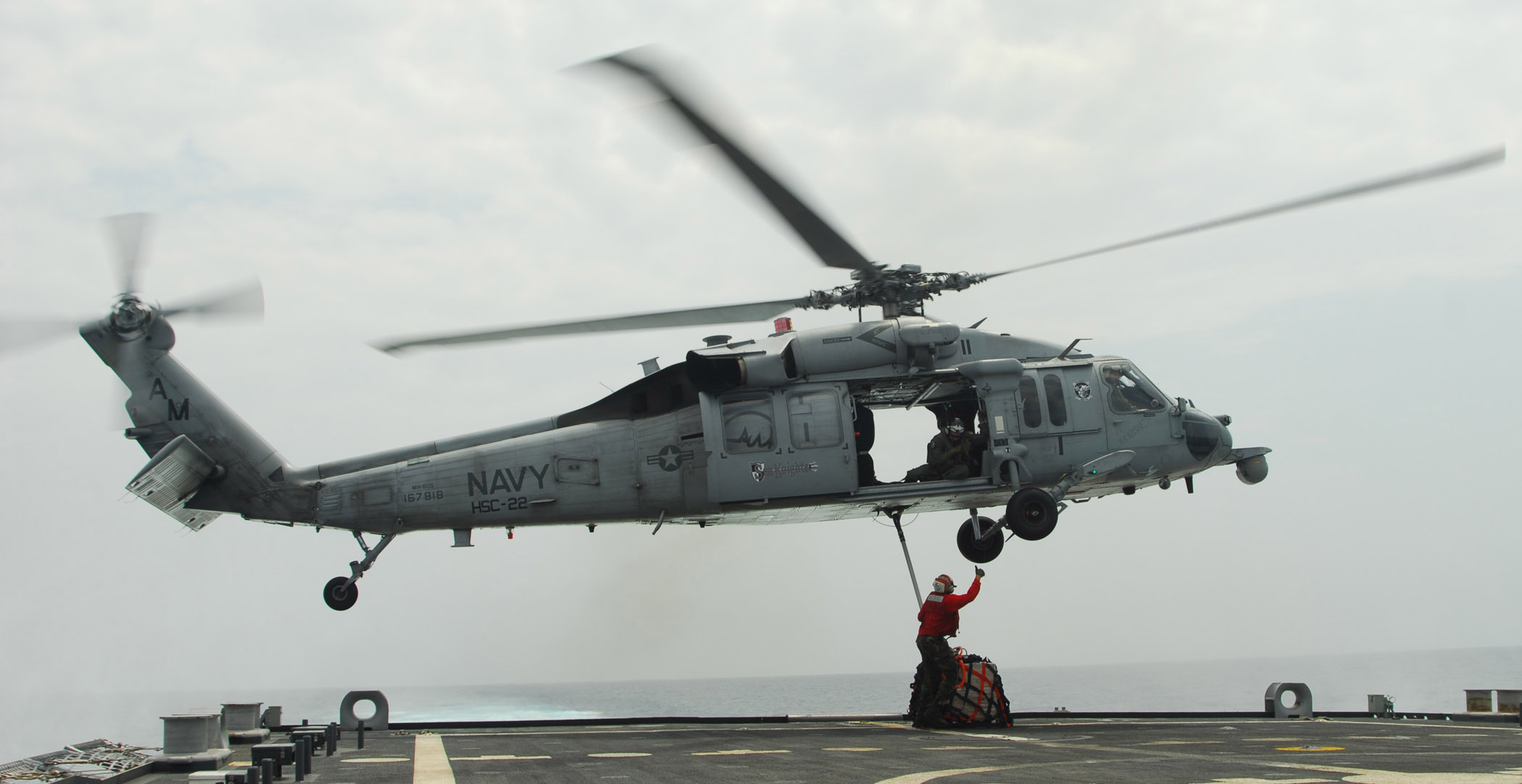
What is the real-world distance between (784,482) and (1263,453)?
7976mm

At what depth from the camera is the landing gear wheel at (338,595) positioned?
15.9 metres

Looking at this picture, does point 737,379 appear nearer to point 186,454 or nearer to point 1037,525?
point 1037,525

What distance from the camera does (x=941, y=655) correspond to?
1460 cm

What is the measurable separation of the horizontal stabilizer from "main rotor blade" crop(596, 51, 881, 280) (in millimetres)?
9284

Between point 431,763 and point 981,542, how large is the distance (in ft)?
30.9

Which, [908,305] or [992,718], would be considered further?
[908,305]

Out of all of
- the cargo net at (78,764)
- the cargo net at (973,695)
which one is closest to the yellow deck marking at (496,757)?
the cargo net at (78,764)

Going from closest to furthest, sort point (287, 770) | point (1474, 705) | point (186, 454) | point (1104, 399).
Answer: point (287, 770) < point (186, 454) < point (1104, 399) < point (1474, 705)

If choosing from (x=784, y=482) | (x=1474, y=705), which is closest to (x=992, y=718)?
(x=784, y=482)

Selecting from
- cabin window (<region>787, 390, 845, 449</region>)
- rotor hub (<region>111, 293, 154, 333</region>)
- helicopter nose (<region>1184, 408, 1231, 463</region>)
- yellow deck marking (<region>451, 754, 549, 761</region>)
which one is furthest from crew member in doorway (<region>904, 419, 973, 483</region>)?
rotor hub (<region>111, 293, 154, 333</region>)

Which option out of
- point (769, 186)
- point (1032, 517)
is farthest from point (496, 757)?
point (1032, 517)

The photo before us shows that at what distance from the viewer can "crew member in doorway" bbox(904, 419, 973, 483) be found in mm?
17250

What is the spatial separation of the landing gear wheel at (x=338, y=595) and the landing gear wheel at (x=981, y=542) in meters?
9.22

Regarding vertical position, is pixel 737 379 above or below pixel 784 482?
above
